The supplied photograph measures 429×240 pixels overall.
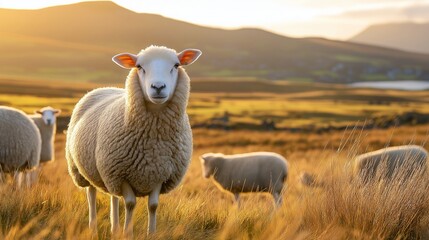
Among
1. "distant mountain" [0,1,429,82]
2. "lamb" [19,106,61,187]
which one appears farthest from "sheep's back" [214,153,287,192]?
"distant mountain" [0,1,429,82]

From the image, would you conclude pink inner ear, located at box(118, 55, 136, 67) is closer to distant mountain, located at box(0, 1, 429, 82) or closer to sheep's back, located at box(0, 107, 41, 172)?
sheep's back, located at box(0, 107, 41, 172)

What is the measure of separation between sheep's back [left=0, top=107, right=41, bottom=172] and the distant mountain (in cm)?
10484

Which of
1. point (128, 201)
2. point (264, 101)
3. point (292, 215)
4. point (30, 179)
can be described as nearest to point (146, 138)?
point (128, 201)

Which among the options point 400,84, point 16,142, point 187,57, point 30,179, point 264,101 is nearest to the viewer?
point 187,57

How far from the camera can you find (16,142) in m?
8.45

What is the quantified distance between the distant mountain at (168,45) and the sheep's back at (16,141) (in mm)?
104841

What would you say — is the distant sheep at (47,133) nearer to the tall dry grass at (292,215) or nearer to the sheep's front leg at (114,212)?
the tall dry grass at (292,215)

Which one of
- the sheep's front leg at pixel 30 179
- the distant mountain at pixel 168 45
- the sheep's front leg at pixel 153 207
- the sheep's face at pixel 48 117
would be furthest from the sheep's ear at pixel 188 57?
the distant mountain at pixel 168 45

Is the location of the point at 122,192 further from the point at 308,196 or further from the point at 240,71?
the point at 240,71

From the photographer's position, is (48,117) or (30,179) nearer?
(30,179)

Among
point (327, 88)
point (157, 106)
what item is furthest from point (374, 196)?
point (327, 88)

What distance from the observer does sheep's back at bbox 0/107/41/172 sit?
8.35 metres

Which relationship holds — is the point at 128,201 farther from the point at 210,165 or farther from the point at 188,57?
the point at 210,165

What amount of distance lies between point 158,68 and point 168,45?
485 ft
